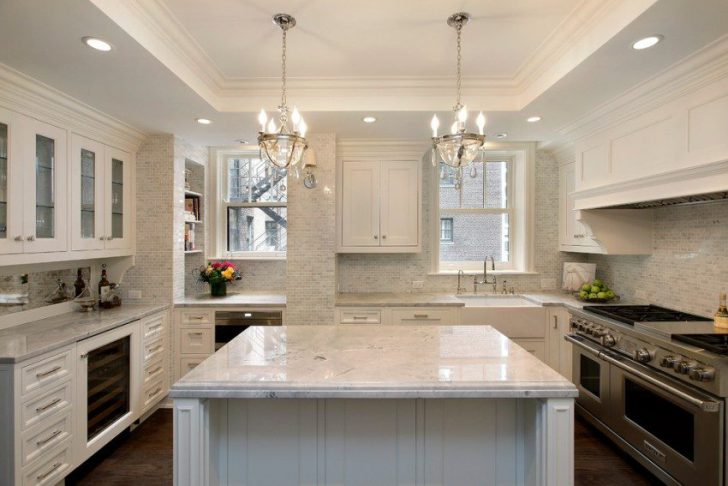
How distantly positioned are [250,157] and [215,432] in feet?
10.8

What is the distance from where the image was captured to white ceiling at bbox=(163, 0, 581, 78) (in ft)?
6.68

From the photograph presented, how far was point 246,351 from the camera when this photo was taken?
1894mm

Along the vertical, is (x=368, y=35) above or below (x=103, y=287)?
above

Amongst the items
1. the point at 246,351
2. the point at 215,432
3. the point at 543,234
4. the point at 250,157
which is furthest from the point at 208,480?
the point at 543,234

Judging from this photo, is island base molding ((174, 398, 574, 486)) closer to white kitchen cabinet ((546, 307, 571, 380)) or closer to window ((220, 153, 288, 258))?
white kitchen cabinet ((546, 307, 571, 380))

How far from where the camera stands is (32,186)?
7.97 feet

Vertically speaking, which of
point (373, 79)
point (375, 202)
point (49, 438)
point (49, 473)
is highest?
point (373, 79)

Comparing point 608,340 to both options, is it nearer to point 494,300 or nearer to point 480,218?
point 494,300

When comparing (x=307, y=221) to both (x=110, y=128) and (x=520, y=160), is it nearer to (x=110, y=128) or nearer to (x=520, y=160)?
(x=110, y=128)

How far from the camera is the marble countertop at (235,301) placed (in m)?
3.53

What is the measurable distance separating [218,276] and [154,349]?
2.89 ft

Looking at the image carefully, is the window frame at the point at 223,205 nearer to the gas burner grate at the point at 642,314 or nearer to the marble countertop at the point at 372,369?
the marble countertop at the point at 372,369

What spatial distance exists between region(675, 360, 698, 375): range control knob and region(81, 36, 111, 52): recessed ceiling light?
3341 mm

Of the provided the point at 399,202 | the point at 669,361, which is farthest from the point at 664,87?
the point at 399,202
